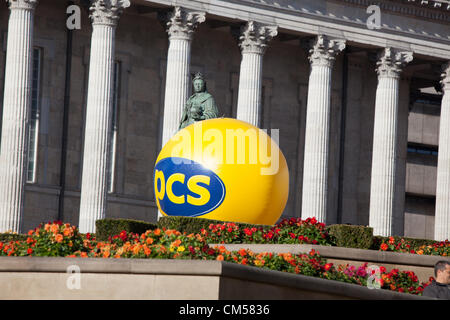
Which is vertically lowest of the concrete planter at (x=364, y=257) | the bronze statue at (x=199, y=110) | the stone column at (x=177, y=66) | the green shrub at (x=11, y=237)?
the green shrub at (x=11, y=237)

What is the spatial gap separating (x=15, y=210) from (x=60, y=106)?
8818 millimetres

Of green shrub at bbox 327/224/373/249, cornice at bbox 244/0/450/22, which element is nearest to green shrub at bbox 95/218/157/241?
green shrub at bbox 327/224/373/249

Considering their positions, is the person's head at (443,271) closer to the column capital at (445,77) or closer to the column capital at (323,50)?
the column capital at (323,50)

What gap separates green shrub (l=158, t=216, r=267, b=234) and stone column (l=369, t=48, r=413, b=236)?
28360 mm

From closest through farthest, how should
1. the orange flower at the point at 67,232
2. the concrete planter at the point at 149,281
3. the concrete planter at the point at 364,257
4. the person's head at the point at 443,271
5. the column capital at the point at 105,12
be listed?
the concrete planter at the point at 149,281 < the person's head at the point at 443,271 < the orange flower at the point at 67,232 < the concrete planter at the point at 364,257 < the column capital at the point at 105,12

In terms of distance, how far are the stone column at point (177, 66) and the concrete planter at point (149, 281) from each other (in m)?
32.4

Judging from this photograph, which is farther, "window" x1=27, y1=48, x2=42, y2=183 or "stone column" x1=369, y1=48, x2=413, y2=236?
"stone column" x1=369, y1=48, x2=413, y2=236

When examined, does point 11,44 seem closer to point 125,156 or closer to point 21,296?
point 125,156

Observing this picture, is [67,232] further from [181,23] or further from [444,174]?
[444,174]

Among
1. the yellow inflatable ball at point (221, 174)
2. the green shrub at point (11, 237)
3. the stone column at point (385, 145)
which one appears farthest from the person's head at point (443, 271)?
the stone column at point (385, 145)

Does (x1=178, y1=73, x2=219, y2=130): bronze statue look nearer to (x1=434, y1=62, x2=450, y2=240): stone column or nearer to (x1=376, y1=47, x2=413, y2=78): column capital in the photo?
(x1=376, y1=47, x2=413, y2=78): column capital

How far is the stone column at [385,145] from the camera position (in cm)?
6078

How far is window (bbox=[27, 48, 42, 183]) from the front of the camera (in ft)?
182
